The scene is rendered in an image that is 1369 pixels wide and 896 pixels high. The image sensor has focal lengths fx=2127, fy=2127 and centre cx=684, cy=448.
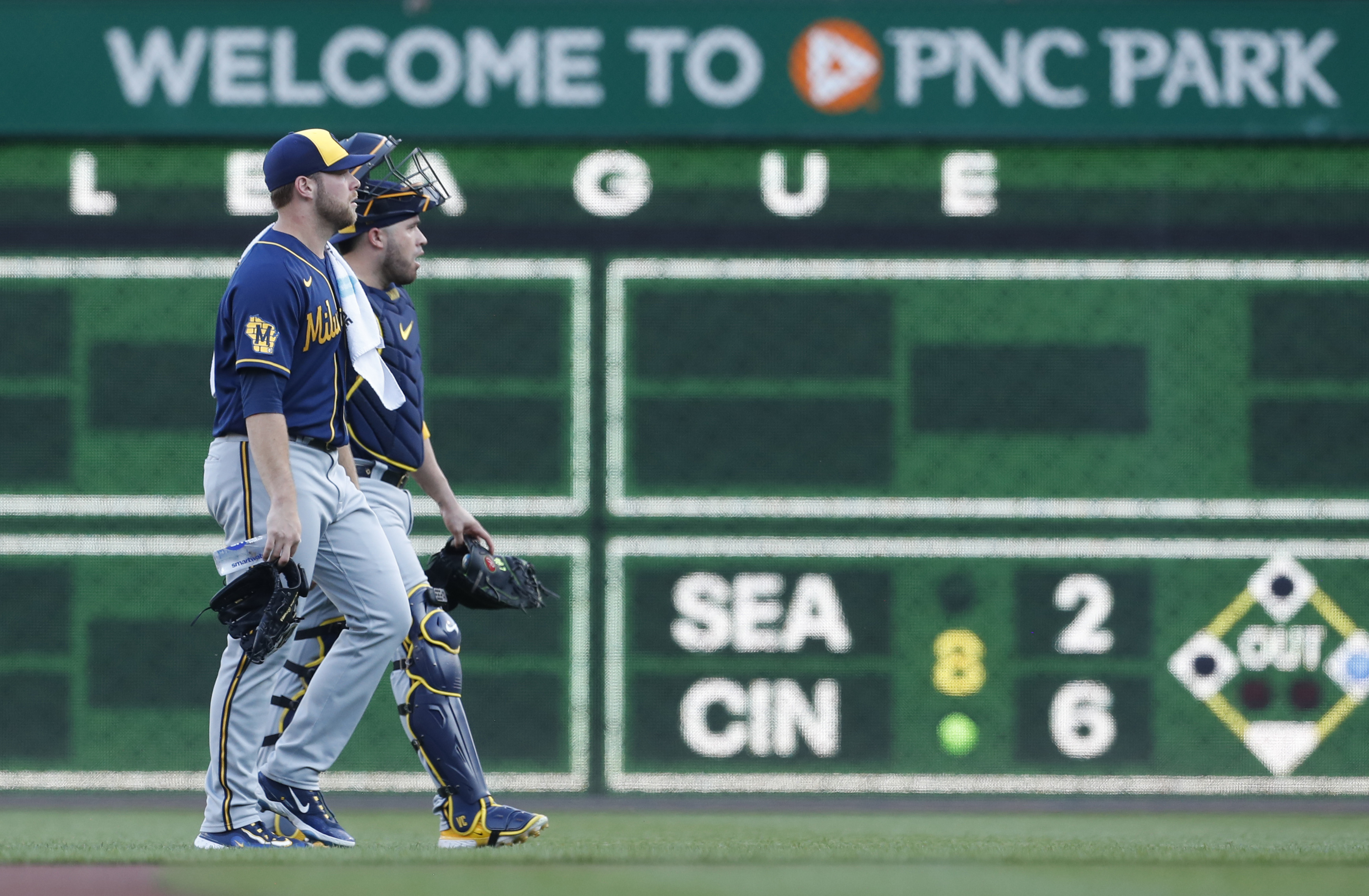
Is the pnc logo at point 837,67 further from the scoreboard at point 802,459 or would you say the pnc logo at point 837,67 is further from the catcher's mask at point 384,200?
the catcher's mask at point 384,200

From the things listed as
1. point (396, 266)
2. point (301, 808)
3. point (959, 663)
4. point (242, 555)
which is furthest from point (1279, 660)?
point (242, 555)

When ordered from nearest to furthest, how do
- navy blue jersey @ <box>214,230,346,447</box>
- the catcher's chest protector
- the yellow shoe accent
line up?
navy blue jersey @ <box>214,230,346,447</box> < the yellow shoe accent < the catcher's chest protector

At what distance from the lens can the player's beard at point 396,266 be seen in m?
5.62

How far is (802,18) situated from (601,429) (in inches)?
59.6

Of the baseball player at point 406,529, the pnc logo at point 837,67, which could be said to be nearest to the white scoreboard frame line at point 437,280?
the pnc logo at point 837,67

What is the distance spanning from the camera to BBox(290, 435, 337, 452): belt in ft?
16.4

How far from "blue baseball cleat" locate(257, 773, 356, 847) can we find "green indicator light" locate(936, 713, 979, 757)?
2426 millimetres

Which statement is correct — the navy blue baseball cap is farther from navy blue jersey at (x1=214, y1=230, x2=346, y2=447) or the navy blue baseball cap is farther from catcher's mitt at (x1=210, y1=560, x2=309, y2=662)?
catcher's mitt at (x1=210, y1=560, x2=309, y2=662)

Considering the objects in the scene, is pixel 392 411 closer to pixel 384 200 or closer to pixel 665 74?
pixel 384 200

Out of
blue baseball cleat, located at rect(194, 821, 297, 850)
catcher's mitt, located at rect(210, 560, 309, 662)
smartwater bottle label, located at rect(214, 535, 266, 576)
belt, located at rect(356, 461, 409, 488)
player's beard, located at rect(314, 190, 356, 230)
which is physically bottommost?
blue baseball cleat, located at rect(194, 821, 297, 850)

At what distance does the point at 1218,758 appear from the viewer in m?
6.91

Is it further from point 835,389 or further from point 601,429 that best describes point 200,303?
point 835,389

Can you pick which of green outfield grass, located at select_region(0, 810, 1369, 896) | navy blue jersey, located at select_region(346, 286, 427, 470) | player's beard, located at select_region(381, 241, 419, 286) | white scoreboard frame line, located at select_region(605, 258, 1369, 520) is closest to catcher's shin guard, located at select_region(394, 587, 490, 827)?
green outfield grass, located at select_region(0, 810, 1369, 896)

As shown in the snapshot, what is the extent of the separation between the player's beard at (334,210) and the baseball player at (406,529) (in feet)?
0.63
